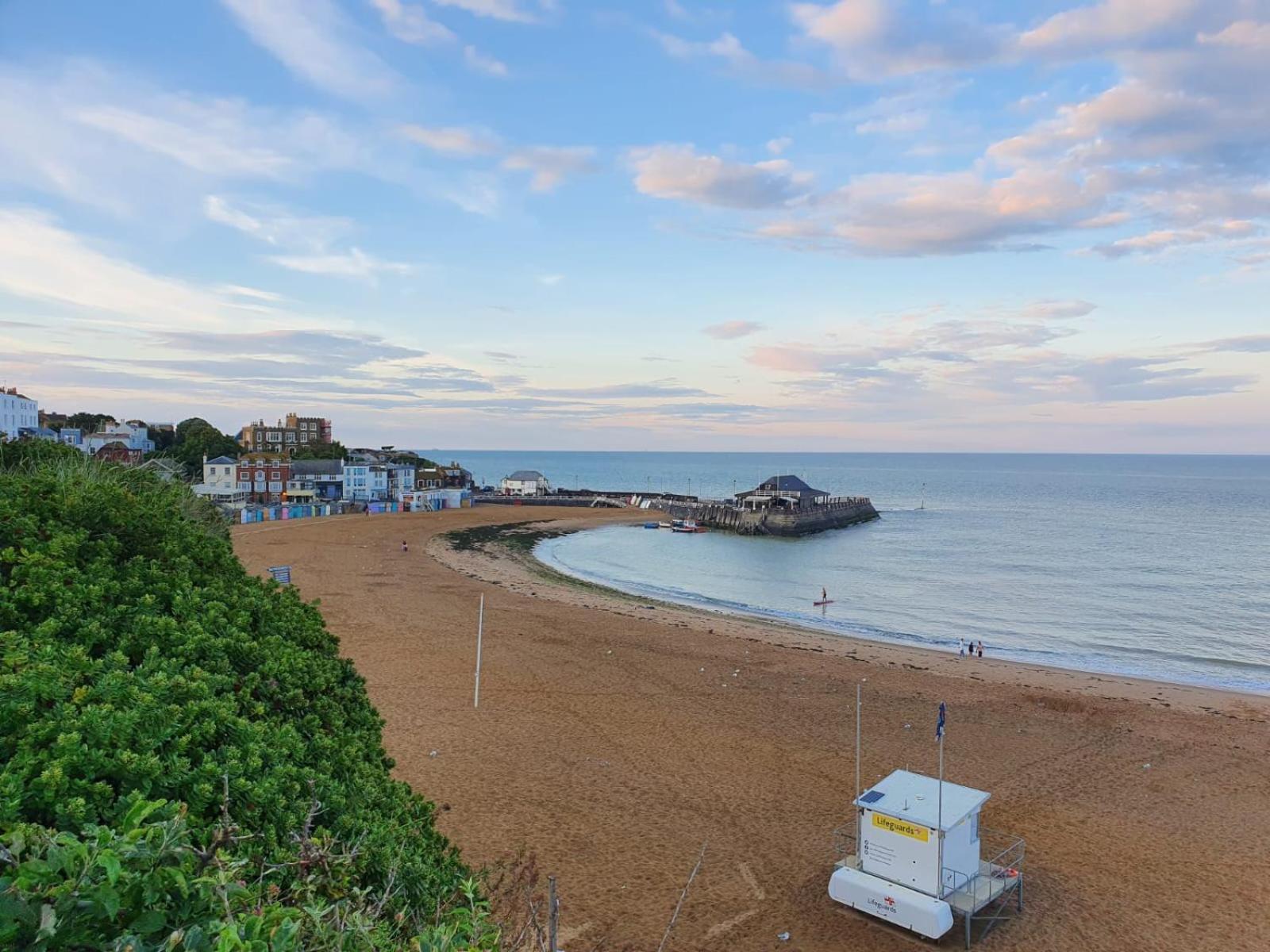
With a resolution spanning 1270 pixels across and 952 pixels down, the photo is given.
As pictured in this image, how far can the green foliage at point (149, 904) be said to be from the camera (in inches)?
100

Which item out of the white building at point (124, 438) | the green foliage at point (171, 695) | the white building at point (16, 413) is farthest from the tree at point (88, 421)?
the green foliage at point (171, 695)

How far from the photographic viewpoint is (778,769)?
607 inches

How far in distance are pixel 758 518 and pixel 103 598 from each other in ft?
231

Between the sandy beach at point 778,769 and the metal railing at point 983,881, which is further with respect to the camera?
the sandy beach at point 778,769

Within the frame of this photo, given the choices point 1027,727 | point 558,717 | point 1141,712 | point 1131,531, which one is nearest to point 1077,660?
point 1141,712

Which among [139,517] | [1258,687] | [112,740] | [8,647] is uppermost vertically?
[139,517]

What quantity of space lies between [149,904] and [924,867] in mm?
9720

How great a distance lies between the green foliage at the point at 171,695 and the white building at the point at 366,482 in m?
76.2

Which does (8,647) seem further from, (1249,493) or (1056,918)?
(1249,493)

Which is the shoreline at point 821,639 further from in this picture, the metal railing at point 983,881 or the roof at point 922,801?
the roof at point 922,801

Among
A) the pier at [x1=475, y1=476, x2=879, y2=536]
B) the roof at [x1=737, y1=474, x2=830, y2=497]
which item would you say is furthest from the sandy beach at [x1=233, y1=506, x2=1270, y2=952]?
the roof at [x1=737, y1=474, x2=830, y2=497]

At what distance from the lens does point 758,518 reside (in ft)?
244

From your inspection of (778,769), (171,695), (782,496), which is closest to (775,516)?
(782,496)

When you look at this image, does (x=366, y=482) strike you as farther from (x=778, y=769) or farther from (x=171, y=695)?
(x=171, y=695)
